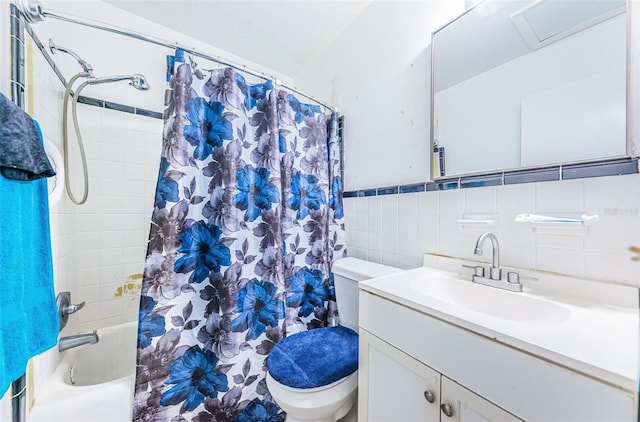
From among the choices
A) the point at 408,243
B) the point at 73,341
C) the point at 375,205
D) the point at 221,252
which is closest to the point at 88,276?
the point at 73,341

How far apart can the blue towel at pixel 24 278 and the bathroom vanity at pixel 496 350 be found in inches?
38.5

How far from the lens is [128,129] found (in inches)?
61.9

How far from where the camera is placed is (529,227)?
87cm

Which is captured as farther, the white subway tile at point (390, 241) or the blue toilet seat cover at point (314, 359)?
the white subway tile at point (390, 241)

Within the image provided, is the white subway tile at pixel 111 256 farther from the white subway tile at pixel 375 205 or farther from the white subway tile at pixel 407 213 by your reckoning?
the white subway tile at pixel 407 213

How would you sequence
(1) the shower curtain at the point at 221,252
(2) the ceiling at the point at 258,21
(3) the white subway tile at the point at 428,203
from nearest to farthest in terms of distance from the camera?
(1) the shower curtain at the point at 221,252
(3) the white subway tile at the point at 428,203
(2) the ceiling at the point at 258,21

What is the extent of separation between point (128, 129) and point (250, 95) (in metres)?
0.90

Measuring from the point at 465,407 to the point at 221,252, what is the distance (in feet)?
3.50

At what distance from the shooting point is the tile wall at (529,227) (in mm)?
703

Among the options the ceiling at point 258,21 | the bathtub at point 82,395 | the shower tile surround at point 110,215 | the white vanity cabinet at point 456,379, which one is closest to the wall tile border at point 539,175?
the white vanity cabinet at point 456,379

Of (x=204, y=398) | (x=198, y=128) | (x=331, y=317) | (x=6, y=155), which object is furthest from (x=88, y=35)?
(x=331, y=317)

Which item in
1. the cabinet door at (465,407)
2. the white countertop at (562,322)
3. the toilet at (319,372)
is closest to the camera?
the white countertop at (562,322)

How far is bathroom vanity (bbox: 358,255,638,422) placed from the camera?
0.45 meters

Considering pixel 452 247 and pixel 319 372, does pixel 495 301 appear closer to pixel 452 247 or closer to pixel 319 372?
pixel 452 247
